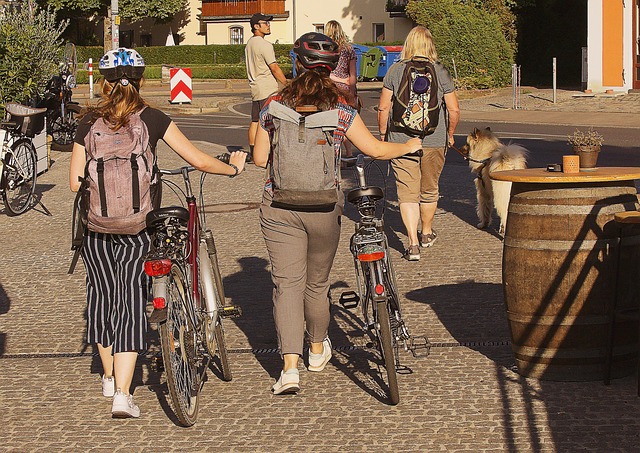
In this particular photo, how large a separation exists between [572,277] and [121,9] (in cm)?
5935

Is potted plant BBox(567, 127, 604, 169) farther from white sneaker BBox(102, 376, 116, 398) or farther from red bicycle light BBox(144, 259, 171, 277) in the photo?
white sneaker BBox(102, 376, 116, 398)

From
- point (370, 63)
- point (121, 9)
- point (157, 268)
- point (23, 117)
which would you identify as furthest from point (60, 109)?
point (121, 9)

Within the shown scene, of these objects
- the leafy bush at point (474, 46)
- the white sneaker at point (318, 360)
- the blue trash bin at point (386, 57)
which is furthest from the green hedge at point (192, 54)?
the white sneaker at point (318, 360)

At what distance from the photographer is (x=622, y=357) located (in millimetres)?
6250

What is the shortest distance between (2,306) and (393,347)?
3595mm

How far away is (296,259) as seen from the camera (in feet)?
20.6

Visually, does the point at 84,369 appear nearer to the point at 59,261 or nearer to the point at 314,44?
the point at 314,44

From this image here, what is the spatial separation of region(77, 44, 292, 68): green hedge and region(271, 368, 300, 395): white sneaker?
169 ft

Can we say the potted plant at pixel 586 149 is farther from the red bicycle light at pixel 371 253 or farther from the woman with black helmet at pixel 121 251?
the woman with black helmet at pixel 121 251

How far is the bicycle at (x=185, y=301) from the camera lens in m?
5.54

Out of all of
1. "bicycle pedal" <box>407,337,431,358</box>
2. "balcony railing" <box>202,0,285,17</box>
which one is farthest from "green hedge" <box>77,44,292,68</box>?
"bicycle pedal" <box>407,337,431,358</box>

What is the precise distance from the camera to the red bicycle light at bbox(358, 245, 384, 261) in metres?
6.09

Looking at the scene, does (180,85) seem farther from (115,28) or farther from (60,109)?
(60,109)

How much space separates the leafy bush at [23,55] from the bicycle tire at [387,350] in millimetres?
11229
